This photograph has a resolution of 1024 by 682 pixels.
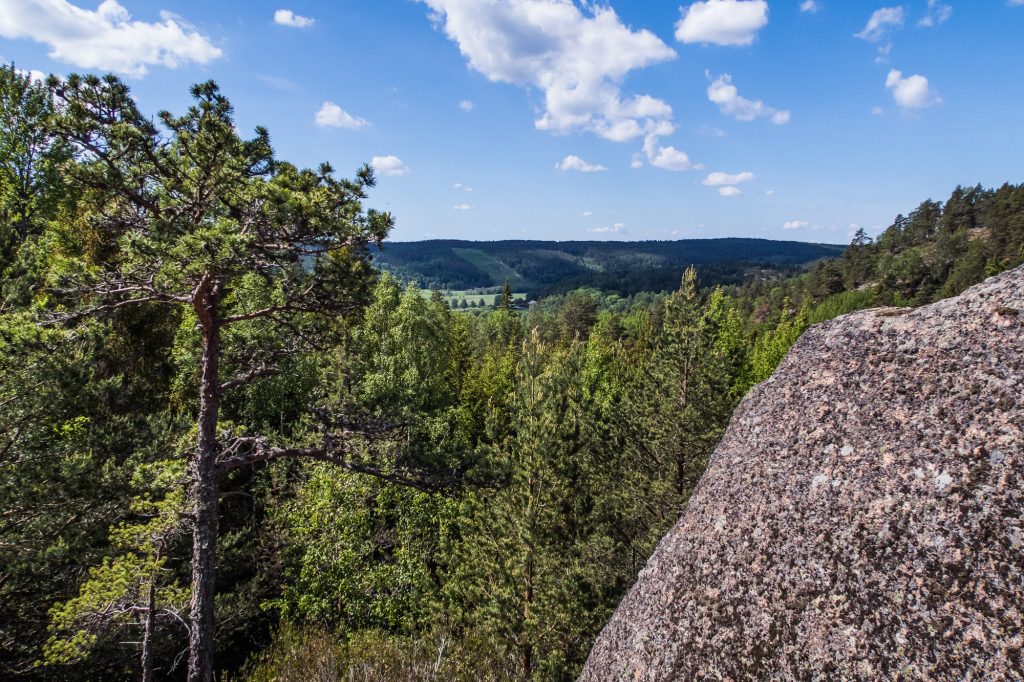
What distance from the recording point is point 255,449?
410 inches

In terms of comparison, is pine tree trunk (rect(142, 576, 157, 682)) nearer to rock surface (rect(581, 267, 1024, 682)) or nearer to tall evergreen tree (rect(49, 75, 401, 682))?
tall evergreen tree (rect(49, 75, 401, 682))

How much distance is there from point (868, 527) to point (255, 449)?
1088 centimetres

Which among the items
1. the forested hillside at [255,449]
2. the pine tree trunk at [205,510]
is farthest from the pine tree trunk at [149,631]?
the pine tree trunk at [205,510]

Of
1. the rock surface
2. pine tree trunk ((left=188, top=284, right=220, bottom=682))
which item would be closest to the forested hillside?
pine tree trunk ((left=188, top=284, right=220, bottom=682))

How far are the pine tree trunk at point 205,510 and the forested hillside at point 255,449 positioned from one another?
0.13 feet

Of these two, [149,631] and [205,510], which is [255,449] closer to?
[205,510]

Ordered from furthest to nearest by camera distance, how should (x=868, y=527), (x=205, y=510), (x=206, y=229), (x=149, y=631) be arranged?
(x=149, y=631)
(x=205, y=510)
(x=206, y=229)
(x=868, y=527)

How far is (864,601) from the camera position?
272 centimetres

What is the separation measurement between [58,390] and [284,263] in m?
6.07

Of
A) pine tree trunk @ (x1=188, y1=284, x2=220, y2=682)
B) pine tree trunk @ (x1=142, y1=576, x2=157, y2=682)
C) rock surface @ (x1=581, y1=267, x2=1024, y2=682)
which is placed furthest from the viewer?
pine tree trunk @ (x1=142, y1=576, x2=157, y2=682)

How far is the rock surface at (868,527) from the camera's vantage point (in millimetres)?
2469

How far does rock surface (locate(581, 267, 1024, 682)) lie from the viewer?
2.47 metres

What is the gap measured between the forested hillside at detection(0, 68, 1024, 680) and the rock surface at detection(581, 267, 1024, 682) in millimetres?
6174

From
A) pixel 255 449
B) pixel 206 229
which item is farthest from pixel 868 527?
pixel 255 449
